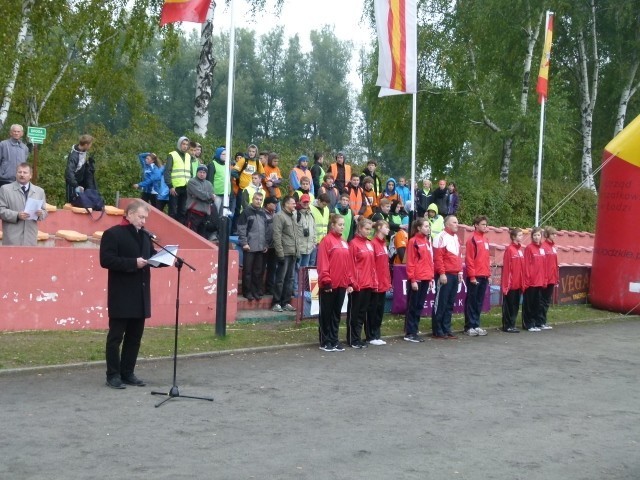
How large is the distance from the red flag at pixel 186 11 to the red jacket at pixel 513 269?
7053 millimetres

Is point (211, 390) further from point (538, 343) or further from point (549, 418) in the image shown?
point (538, 343)

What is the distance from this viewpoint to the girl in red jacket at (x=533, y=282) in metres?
17.8

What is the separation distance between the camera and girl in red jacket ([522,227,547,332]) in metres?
17.8

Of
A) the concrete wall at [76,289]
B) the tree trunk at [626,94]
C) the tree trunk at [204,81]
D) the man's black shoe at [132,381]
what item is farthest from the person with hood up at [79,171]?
the tree trunk at [626,94]

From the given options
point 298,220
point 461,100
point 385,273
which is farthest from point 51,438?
point 461,100

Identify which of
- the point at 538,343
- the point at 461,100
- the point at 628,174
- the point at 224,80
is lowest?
the point at 538,343

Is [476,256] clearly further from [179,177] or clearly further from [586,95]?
[586,95]

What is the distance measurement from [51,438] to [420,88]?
29.1 meters

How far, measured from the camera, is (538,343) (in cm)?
1577

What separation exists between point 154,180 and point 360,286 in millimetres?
6684

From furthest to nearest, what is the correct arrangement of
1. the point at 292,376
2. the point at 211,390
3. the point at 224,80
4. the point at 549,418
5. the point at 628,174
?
1. the point at 224,80
2. the point at 628,174
3. the point at 292,376
4. the point at 211,390
5. the point at 549,418

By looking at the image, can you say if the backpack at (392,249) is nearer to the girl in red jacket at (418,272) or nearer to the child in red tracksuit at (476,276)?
the child in red tracksuit at (476,276)

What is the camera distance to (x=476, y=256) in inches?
655

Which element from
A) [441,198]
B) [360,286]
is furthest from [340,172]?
[360,286]
